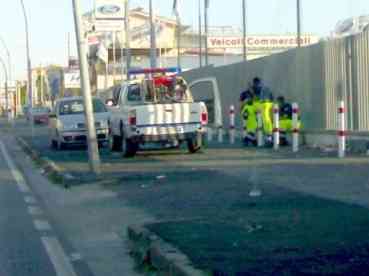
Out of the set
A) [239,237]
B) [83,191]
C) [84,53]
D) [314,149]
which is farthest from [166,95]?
[239,237]

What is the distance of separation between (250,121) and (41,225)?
17.5 metres

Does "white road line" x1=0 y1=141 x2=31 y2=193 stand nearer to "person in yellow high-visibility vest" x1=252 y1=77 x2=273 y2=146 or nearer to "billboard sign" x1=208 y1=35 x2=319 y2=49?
"person in yellow high-visibility vest" x1=252 y1=77 x2=273 y2=146

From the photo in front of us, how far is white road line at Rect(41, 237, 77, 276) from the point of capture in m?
12.0

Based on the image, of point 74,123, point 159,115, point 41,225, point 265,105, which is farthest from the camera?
point 74,123

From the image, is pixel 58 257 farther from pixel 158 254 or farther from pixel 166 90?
pixel 166 90

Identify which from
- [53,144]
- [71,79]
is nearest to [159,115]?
[53,144]

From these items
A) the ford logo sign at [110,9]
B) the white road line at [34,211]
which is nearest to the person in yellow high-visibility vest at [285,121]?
the white road line at [34,211]

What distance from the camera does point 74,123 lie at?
134ft

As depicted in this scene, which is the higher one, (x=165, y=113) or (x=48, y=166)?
(x=165, y=113)

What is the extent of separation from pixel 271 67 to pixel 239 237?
2465 centimetres

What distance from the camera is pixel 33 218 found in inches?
695

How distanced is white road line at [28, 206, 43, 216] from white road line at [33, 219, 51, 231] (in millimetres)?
1196

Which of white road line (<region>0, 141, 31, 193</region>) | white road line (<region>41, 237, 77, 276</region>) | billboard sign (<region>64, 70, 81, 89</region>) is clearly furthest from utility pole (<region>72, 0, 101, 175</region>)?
billboard sign (<region>64, 70, 81, 89</region>)

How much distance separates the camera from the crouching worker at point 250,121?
3356 cm
